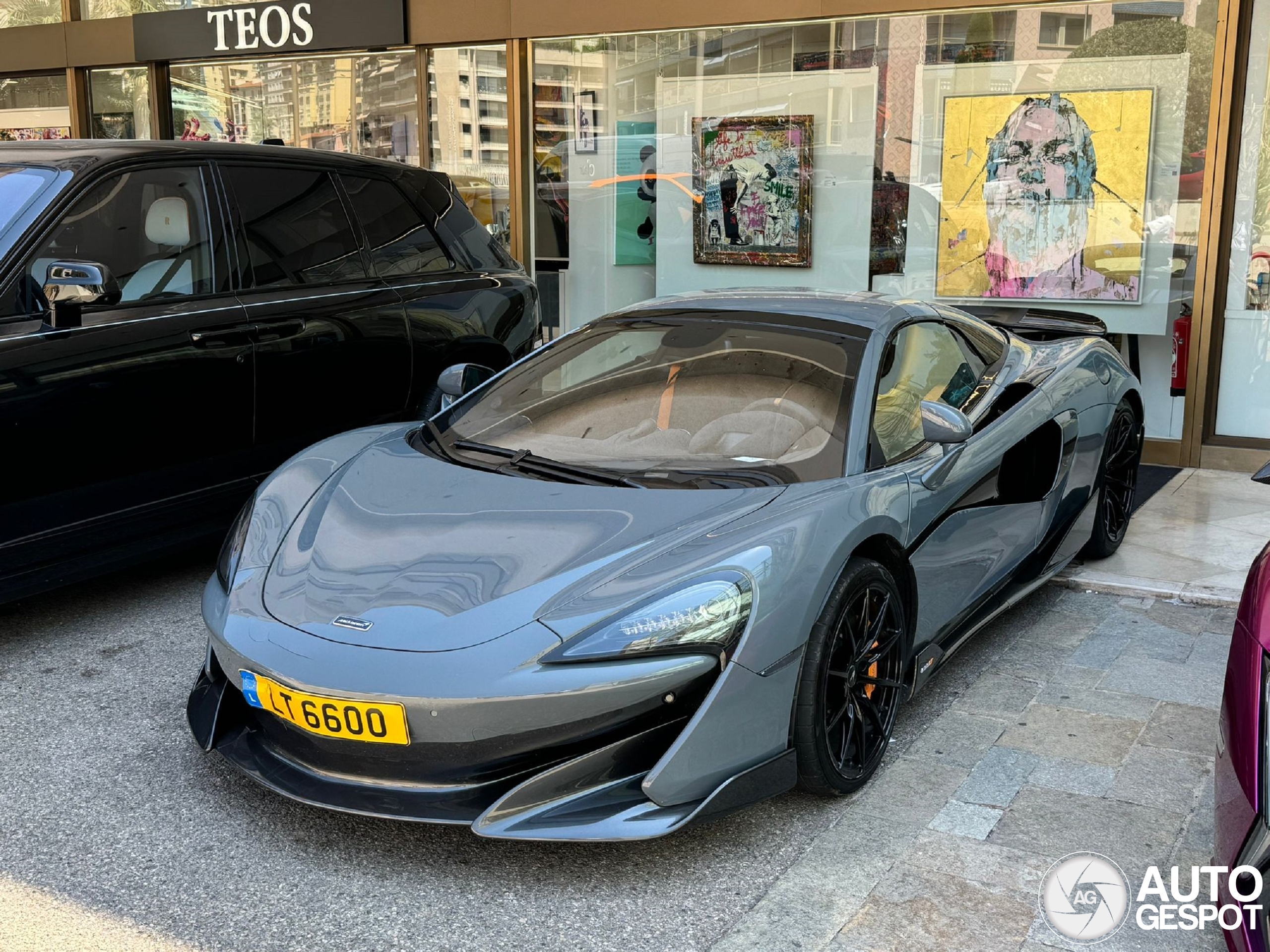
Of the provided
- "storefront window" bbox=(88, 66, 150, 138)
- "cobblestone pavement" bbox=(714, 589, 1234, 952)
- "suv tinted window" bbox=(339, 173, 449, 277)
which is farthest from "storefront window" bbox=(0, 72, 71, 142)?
"cobblestone pavement" bbox=(714, 589, 1234, 952)

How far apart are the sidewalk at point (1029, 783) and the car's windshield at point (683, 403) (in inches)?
36.5

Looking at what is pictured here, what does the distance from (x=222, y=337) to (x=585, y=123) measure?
4884 mm

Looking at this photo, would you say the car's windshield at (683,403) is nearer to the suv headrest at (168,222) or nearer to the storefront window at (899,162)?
the suv headrest at (168,222)

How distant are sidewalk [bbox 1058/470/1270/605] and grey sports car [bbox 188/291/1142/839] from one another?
80 centimetres

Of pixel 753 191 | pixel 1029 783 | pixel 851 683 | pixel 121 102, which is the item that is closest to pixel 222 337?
pixel 851 683

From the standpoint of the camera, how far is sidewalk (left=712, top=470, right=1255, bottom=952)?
9.04 ft

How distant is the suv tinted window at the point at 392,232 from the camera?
19.1 ft

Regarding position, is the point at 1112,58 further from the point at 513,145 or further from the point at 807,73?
the point at 513,145

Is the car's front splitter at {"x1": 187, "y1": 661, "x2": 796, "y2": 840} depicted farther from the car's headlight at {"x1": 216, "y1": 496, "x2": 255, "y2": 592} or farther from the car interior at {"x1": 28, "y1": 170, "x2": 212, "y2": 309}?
the car interior at {"x1": 28, "y1": 170, "x2": 212, "y2": 309}

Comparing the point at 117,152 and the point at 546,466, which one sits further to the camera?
the point at 117,152

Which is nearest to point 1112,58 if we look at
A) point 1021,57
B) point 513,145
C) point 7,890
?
point 1021,57

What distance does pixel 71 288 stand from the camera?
445 centimetres

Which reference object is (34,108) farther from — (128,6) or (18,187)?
(18,187)

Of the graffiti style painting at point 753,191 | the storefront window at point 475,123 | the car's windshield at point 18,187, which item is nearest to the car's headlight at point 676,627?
the car's windshield at point 18,187
